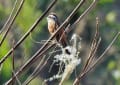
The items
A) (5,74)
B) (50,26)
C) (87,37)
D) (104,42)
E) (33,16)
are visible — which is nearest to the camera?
(50,26)

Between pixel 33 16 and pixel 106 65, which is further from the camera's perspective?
pixel 106 65

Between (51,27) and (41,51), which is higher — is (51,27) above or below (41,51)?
below

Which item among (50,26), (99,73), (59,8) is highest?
(50,26)

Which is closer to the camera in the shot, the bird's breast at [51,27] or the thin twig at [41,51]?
the thin twig at [41,51]

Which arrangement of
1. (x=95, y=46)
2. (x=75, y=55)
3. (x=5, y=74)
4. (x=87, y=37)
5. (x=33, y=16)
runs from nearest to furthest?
(x=75, y=55)
(x=95, y=46)
(x=5, y=74)
(x=33, y=16)
(x=87, y=37)

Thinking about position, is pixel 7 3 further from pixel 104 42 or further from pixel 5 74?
pixel 5 74

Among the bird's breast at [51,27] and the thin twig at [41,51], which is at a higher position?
the thin twig at [41,51]

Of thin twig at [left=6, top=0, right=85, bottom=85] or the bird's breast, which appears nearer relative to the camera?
thin twig at [left=6, top=0, right=85, bottom=85]

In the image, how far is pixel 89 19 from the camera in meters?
12.1

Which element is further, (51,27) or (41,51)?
(51,27)

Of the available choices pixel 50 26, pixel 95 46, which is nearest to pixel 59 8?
pixel 50 26

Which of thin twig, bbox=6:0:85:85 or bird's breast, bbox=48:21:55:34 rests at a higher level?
thin twig, bbox=6:0:85:85

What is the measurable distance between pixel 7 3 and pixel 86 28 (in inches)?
71.4

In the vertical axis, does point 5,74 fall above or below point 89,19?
above
